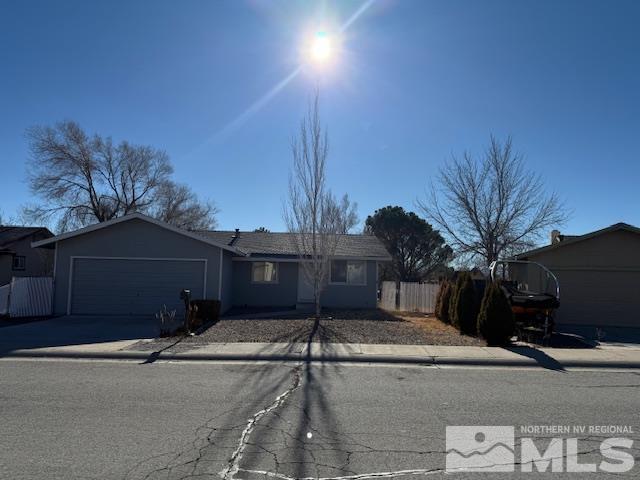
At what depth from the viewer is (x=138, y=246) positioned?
17656 mm

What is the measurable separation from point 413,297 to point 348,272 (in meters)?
4.09

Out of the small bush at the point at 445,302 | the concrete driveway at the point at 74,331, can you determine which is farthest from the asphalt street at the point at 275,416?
the small bush at the point at 445,302

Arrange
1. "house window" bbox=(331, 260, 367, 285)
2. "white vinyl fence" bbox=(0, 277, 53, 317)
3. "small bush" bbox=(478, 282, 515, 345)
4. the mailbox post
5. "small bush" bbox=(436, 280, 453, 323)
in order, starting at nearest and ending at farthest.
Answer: "small bush" bbox=(478, 282, 515, 345), the mailbox post, "white vinyl fence" bbox=(0, 277, 53, 317), "small bush" bbox=(436, 280, 453, 323), "house window" bbox=(331, 260, 367, 285)

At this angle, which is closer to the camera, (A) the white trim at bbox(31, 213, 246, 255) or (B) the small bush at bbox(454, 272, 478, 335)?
(B) the small bush at bbox(454, 272, 478, 335)

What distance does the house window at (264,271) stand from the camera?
73.2 feet

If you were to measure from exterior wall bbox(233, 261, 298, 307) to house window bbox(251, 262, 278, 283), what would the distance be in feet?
0.89

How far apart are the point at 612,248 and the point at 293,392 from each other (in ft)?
54.1

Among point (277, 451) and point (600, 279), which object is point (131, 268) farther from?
point (600, 279)

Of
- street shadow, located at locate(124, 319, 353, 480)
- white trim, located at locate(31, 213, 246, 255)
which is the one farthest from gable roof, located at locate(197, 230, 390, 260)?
street shadow, located at locate(124, 319, 353, 480)

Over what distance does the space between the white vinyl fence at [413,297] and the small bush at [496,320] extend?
1101 centimetres

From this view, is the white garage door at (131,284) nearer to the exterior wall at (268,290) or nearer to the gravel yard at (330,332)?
the gravel yard at (330,332)

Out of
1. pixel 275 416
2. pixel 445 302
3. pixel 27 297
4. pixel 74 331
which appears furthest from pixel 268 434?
pixel 27 297

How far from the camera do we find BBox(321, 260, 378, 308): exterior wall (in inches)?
865

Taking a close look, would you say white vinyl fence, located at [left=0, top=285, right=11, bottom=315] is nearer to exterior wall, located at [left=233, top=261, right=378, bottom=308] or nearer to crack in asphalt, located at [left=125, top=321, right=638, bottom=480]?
exterior wall, located at [left=233, top=261, right=378, bottom=308]
